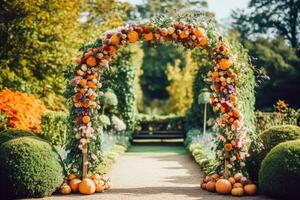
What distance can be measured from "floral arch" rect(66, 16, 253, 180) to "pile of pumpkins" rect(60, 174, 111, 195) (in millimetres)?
197

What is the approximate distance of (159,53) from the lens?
41.7 m

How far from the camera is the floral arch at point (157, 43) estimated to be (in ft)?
27.9

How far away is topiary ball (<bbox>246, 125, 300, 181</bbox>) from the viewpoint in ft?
28.2

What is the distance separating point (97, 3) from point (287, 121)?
8.27 m

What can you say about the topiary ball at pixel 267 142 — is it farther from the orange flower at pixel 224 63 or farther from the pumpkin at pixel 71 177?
the pumpkin at pixel 71 177

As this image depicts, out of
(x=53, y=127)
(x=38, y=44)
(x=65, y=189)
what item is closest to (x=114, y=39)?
(x=65, y=189)

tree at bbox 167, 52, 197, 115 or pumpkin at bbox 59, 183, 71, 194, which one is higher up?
tree at bbox 167, 52, 197, 115

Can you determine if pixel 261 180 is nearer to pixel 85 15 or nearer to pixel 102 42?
pixel 102 42

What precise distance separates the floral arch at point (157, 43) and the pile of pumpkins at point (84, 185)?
197mm

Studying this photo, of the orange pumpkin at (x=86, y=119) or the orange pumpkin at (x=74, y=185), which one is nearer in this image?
the orange pumpkin at (x=74, y=185)

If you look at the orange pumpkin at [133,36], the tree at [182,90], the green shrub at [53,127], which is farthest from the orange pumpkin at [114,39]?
the tree at [182,90]

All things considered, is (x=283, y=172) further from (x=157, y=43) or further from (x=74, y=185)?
(x=74, y=185)

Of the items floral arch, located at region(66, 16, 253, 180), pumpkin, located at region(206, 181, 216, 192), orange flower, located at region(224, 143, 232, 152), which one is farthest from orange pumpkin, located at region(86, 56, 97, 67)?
pumpkin, located at region(206, 181, 216, 192)

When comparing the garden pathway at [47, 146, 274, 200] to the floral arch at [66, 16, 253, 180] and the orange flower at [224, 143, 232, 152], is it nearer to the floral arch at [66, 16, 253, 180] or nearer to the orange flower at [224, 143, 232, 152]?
the floral arch at [66, 16, 253, 180]
